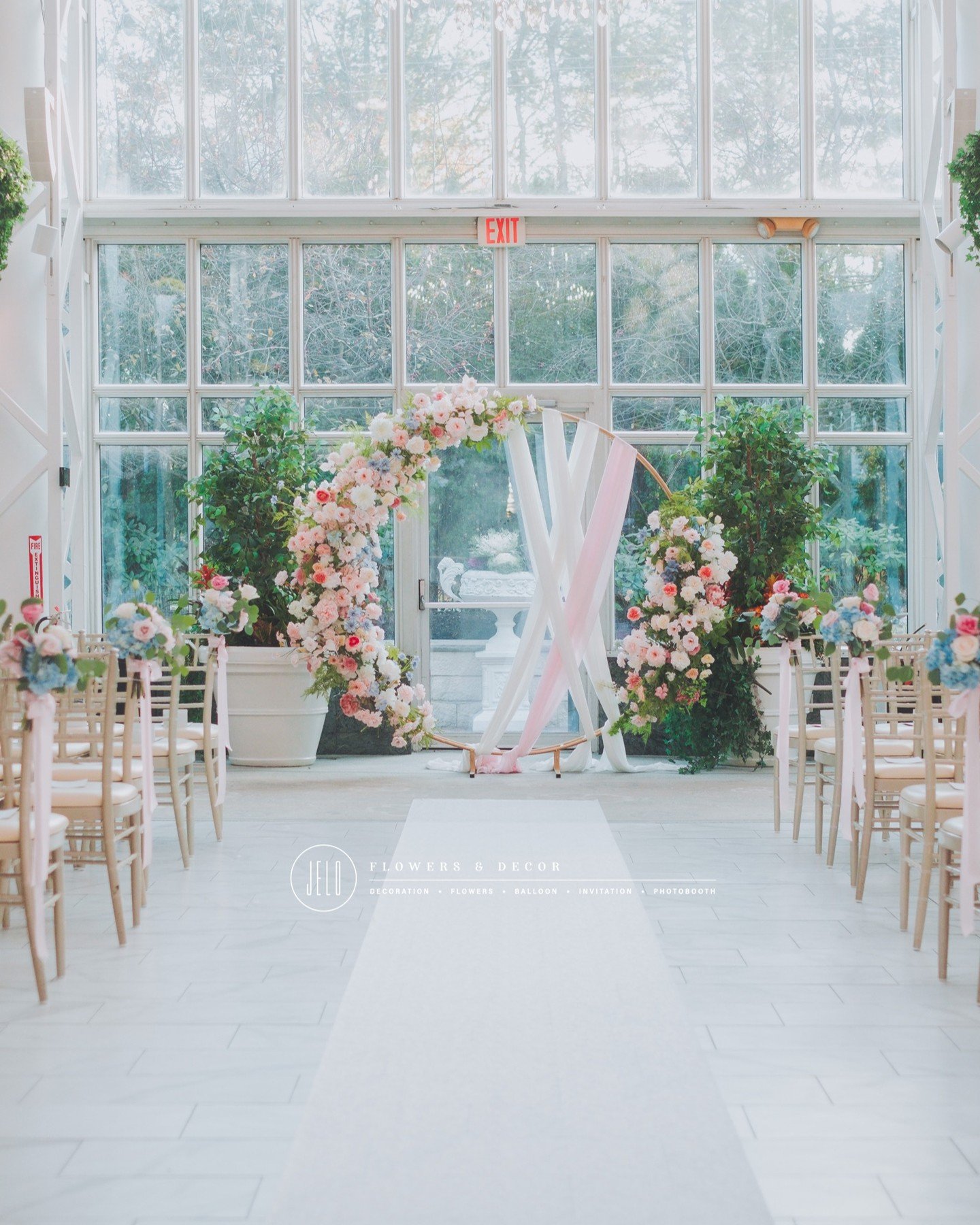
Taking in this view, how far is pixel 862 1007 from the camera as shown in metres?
3.65

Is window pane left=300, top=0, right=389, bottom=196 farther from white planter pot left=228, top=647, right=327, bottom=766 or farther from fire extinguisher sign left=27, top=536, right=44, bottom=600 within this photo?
white planter pot left=228, top=647, right=327, bottom=766

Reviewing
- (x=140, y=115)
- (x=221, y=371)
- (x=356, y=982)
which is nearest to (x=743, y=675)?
(x=221, y=371)

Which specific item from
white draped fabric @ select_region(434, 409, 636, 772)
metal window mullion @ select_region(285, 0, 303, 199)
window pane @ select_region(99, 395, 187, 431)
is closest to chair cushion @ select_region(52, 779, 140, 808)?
white draped fabric @ select_region(434, 409, 636, 772)

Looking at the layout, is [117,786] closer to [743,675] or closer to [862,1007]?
[862,1007]

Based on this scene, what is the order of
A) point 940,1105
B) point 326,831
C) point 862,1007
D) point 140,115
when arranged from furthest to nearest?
point 140,115 → point 326,831 → point 862,1007 → point 940,1105

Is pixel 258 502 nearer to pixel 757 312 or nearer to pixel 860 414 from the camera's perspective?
pixel 757 312

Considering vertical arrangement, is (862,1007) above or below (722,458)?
below

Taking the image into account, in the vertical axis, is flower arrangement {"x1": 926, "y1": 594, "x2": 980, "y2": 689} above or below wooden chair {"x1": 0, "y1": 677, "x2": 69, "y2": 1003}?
above

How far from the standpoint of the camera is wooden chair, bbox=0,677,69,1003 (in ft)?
12.2

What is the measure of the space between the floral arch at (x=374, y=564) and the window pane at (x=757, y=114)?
2865 millimetres

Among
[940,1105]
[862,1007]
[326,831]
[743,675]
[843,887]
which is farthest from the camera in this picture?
[743,675]

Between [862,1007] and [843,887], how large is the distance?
60.3 inches

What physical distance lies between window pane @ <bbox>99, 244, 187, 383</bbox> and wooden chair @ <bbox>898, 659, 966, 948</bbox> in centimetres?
662

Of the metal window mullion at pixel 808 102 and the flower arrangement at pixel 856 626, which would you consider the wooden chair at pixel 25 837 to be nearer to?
the flower arrangement at pixel 856 626
